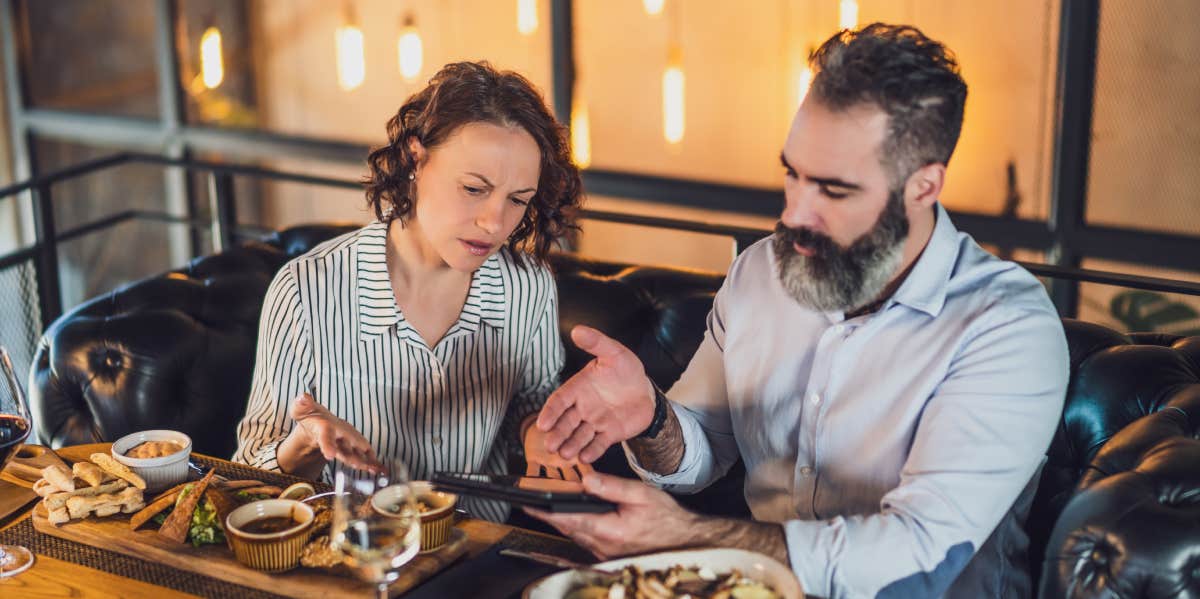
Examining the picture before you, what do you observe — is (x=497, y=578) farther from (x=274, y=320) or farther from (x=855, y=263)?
(x=274, y=320)

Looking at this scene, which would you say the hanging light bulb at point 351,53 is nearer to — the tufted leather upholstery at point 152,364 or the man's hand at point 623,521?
the tufted leather upholstery at point 152,364

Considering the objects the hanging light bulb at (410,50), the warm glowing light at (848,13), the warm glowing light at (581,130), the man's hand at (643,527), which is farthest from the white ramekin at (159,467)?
the hanging light bulb at (410,50)

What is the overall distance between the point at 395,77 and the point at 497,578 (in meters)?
3.56

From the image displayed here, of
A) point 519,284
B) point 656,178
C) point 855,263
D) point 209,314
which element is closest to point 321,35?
point 656,178

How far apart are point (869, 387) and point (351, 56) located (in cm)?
356

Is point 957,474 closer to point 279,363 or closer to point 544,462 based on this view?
point 544,462

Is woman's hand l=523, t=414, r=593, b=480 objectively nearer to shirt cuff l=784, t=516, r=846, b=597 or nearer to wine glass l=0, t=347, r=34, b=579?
shirt cuff l=784, t=516, r=846, b=597

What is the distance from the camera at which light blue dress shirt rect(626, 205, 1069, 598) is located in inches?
56.4

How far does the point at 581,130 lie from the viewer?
4270mm

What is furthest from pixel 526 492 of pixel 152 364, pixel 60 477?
pixel 152 364

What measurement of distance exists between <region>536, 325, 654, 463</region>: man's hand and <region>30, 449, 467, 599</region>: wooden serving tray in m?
0.24

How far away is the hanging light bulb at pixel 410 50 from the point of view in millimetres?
4590

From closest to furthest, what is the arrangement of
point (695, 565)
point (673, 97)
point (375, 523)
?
1. point (375, 523)
2. point (695, 565)
3. point (673, 97)

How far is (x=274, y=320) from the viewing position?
1.97 meters
